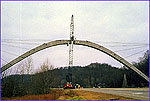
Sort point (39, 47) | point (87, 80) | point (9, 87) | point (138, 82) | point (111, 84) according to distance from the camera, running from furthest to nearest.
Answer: point (87, 80)
point (111, 84)
point (138, 82)
point (39, 47)
point (9, 87)

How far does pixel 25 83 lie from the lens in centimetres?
1791

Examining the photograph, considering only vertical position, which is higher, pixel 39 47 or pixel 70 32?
pixel 70 32

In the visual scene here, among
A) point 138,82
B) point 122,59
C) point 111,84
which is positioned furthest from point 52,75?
point 111,84

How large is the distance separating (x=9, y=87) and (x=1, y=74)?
4.22 ft

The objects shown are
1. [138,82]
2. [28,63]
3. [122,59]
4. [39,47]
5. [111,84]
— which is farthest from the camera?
[111,84]

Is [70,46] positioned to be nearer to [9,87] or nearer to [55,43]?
[55,43]

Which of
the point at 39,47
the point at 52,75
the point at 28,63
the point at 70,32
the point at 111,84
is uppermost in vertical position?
the point at 70,32

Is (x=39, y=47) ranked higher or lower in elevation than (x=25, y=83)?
higher

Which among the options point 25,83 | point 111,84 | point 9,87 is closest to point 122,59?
point 25,83

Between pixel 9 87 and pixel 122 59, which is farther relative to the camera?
pixel 122 59

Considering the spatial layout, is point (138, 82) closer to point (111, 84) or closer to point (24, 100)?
point (111, 84)

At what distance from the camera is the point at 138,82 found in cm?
5356

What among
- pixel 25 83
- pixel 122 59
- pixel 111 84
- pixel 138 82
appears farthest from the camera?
pixel 111 84

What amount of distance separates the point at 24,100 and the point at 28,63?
42.6 ft
